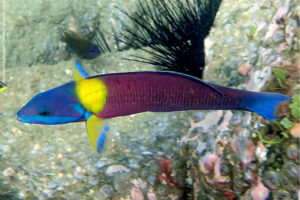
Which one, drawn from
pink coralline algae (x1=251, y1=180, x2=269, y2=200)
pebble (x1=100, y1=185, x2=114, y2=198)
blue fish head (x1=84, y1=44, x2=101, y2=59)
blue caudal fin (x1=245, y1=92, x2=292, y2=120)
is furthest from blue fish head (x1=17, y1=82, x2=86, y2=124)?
blue fish head (x1=84, y1=44, x2=101, y2=59)

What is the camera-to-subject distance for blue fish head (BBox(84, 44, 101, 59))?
5395 mm

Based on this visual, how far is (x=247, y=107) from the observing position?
5.12ft

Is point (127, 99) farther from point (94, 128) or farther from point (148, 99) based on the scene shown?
point (94, 128)

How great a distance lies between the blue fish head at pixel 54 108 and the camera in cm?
174

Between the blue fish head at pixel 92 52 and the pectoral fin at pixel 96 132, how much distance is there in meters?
3.74

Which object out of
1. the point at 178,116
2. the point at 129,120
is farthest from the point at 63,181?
the point at 178,116

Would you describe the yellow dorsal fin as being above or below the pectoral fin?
above

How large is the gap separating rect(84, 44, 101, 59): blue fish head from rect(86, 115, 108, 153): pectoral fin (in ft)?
12.3

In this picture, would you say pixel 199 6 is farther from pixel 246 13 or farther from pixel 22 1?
pixel 22 1

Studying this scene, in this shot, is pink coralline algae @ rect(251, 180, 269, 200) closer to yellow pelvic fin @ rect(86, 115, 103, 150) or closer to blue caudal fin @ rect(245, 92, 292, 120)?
blue caudal fin @ rect(245, 92, 292, 120)

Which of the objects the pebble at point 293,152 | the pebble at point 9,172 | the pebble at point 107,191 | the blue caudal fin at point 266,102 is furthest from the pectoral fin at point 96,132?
the pebble at point 9,172

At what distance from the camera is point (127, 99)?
69.1 inches

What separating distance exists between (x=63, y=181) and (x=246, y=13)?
2963mm

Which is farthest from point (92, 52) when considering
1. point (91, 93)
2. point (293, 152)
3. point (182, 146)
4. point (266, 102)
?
point (293, 152)
